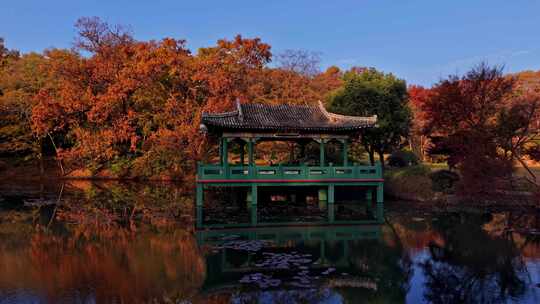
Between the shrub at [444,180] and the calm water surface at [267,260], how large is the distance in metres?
4.11

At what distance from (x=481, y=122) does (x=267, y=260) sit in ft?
40.6

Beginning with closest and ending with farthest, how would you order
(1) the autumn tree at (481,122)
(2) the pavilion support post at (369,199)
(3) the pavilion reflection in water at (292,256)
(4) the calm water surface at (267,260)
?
(4) the calm water surface at (267,260) < (3) the pavilion reflection in water at (292,256) < (1) the autumn tree at (481,122) < (2) the pavilion support post at (369,199)

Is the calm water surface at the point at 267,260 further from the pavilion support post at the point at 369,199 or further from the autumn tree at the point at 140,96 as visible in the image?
the autumn tree at the point at 140,96

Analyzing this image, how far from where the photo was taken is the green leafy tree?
26.0m

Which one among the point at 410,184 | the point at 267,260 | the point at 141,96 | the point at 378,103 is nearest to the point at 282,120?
the point at 410,184

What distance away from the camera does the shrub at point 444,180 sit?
71.2ft

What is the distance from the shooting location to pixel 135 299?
301 inches

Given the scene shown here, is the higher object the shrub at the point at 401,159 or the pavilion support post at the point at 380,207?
the shrub at the point at 401,159

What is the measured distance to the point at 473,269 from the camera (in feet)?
32.6

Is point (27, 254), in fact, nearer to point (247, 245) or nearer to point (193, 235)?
point (193, 235)

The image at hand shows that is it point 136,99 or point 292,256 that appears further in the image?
point 136,99

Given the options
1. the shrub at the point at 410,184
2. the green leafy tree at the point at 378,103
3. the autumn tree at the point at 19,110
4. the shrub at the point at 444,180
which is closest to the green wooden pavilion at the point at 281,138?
the shrub at the point at 410,184

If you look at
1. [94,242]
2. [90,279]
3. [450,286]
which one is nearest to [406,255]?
[450,286]

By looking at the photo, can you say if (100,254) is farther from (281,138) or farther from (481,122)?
(481,122)
